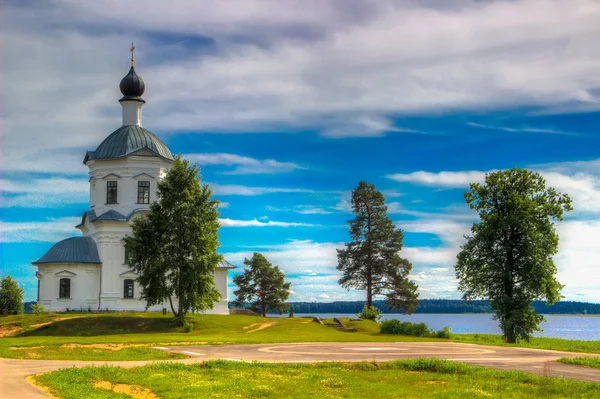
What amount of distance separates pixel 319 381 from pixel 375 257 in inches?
2045

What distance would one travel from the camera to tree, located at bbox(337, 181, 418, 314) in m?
71.3

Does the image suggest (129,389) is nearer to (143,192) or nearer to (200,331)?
(200,331)

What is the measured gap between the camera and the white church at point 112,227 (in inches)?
2579

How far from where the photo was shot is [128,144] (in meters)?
69.2

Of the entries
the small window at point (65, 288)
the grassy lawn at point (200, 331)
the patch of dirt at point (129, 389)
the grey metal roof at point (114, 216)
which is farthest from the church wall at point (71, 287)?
the patch of dirt at point (129, 389)

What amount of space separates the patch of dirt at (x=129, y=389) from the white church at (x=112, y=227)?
156 ft

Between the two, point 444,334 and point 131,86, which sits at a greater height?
point 131,86

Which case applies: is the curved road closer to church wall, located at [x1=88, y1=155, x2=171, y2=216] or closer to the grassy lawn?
the grassy lawn

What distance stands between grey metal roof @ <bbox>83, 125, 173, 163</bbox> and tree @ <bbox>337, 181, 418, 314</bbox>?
21487 mm

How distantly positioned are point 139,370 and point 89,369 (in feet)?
5.33

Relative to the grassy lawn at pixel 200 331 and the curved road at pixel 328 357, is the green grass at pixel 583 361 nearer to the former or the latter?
the curved road at pixel 328 357

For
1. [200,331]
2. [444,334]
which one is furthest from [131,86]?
[444,334]

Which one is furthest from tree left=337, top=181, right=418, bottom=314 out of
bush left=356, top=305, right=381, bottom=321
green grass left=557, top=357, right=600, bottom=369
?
green grass left=557, top=357, right=600, bottom=369

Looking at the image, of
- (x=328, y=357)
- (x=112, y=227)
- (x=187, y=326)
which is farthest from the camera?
(x=112, y=227)
